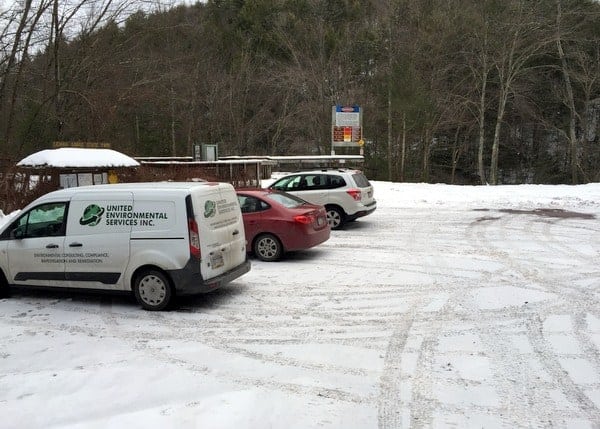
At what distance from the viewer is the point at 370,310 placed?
21.7ft

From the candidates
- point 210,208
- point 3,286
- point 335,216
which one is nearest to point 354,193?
point 335,216

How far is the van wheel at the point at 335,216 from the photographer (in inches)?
→ 519

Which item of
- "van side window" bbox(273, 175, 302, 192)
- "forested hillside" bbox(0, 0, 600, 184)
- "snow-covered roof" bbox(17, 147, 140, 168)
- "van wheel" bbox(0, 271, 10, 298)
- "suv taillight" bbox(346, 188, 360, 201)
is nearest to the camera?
"van wheel" bbox(0, 271, 10, 298)

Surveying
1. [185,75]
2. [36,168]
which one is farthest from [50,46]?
[185,75]

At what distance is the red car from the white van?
Answer: 7.66 feet

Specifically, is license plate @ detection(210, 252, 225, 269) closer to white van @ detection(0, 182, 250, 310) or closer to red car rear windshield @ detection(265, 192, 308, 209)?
white van @ detection(0, 182, 250, 310)

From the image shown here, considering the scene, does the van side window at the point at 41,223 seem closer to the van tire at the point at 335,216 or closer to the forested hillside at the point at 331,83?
the van tire at the point at 335,216

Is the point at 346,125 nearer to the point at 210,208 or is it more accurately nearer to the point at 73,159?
the point at 73,159

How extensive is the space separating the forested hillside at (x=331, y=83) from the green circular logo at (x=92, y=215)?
15.1 meters

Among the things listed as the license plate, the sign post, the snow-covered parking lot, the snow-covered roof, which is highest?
the sign post

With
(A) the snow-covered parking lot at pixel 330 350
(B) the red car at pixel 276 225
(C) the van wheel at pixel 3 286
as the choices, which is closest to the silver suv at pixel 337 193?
(B) the red car at pixel 276 225

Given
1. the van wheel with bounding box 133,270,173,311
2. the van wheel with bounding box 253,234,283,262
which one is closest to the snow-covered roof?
the van wheel with bounding box 253,234,283,262

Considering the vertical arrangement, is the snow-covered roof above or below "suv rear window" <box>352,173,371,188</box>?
above

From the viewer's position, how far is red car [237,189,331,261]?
952 cm
